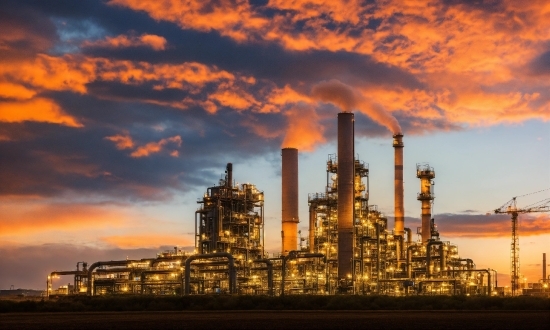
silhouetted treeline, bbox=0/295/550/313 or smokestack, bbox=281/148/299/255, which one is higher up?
smokestack, bbox=281/148/299/255

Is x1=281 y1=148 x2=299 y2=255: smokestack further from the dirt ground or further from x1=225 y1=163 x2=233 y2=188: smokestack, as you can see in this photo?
the dirt ground

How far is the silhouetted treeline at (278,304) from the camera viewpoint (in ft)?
123

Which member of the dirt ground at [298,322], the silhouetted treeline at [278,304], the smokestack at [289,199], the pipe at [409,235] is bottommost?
the silhouetted treeline at [278,304]

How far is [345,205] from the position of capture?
64.4 m

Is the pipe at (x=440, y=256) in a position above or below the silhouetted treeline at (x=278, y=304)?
above

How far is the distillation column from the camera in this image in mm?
89637

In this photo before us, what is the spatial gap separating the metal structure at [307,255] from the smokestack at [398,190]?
11 centimetres

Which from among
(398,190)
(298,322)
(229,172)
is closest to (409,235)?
(398,190)

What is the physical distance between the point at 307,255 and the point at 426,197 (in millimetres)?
28912

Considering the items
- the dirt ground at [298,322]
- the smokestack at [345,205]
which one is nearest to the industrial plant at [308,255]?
the smokestack at [345,205]

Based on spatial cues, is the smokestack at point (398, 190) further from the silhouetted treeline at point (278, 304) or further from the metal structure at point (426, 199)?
the silhouetted treeline at point (278, 304)

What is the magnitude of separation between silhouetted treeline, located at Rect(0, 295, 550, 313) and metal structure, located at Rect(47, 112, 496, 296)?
54.3 feet

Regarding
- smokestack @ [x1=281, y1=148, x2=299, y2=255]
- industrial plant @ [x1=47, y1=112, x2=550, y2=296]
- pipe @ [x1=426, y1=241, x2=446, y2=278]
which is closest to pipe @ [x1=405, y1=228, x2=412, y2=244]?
industrial plant @ [x1=47, y1=112, x2=550, y2=296]

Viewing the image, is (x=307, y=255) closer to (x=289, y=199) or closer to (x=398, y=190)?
(x=289, y=199)
